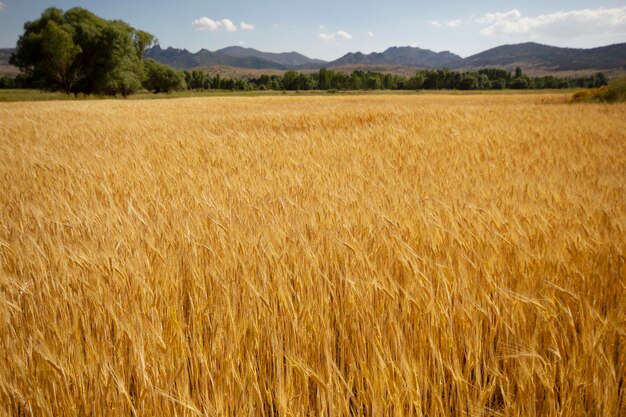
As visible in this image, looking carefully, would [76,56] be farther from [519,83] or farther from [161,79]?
[519,83]

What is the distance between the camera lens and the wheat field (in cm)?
89

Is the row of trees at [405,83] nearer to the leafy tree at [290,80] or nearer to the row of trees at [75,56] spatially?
the leafy tree at [290,80]

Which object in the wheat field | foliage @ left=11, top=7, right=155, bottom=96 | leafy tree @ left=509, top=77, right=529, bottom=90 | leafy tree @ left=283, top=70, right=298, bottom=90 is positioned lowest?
the wheat field

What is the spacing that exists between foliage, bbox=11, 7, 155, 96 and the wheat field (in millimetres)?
45539

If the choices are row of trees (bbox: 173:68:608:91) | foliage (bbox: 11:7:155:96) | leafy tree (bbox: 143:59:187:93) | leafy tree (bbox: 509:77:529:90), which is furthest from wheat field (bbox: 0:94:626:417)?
leafy tree (bbox: 509:77:529:90)

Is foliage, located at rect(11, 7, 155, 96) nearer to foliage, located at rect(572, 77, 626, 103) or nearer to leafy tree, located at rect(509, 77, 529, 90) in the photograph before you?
foliage, located at rect(572, 77, 626, 103)

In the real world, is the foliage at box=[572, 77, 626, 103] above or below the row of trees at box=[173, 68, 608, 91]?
below

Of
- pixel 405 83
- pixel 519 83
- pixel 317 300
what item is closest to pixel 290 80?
pixel 405 83

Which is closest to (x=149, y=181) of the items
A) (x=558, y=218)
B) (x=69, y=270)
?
(x=69, y=270)

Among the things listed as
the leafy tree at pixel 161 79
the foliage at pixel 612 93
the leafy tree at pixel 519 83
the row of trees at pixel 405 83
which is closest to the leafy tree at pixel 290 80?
the row of trees at pixel 405 83

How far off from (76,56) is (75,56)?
47cm

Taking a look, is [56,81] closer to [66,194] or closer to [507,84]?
[66,194]

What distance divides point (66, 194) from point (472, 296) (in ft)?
9.35

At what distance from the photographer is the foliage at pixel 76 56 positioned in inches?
1480
